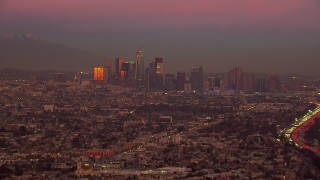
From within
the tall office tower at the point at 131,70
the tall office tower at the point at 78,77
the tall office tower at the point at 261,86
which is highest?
the tall office tower at the point at 131,70

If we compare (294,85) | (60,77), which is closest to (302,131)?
(60,77)

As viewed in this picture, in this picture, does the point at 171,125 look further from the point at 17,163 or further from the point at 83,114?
the point at 17,163

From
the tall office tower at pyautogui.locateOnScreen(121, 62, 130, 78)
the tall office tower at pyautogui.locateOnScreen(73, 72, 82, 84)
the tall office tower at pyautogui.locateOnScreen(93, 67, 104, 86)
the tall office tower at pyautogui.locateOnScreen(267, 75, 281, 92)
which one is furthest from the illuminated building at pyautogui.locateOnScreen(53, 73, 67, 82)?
the tall office tower at pyautogui.locateOnScreen(267, 75, 281, 92)

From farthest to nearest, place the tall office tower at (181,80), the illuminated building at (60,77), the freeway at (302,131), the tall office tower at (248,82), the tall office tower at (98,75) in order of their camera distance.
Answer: the tall office tower at (248,82) → the tall office tower at (181,80) → the tall office tower at (98,75) → the illuminated building at (60,77) → the freeway at (302,131)

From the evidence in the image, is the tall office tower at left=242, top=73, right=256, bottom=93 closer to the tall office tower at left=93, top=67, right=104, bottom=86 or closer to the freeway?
the tall office tower at left=93, top=67, right=104, bottom=86

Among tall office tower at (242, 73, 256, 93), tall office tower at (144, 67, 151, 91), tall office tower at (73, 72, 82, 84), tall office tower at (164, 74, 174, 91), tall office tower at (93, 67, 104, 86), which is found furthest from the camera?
tall office tower at (242, 73, 256, 93)

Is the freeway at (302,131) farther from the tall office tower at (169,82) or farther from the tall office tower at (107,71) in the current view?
the tall office tower at (107,71)

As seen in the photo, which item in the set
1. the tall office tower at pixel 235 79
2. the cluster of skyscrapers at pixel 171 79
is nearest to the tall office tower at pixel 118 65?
the cluster of skyscrapers at pixel 171 79

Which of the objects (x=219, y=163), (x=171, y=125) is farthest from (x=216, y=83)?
(x=219, y=163)
